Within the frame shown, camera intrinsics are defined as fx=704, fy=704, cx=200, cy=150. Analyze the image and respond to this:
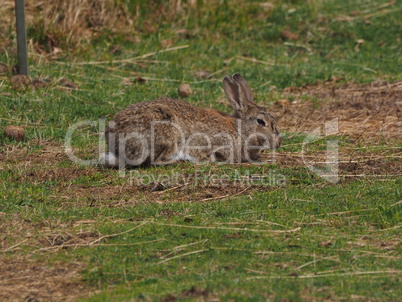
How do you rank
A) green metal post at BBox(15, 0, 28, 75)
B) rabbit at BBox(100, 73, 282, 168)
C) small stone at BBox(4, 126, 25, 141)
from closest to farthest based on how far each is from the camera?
1. rabbit at BBox(100, 73, 282, 168)
2. small stone at BBox(4, 126, 25, 141)
3. green metal post at BBox(15, 0, 28, 75)

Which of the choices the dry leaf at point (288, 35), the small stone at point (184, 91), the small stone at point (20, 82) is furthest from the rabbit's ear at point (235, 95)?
the dry leaf at point (288, 35)

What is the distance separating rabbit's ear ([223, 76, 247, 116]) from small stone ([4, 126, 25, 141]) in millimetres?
2292

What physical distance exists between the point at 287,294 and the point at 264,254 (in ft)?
A: 2.35

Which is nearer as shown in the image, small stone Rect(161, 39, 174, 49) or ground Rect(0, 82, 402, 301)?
ground Rect(0, 82, 402, 301)

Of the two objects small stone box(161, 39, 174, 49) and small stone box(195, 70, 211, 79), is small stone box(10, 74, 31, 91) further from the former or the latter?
small stone box(161, 39, 174, 49)

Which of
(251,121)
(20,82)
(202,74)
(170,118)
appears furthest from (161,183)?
(202,74)

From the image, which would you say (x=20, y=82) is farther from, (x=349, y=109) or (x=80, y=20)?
(x=349, y=109)

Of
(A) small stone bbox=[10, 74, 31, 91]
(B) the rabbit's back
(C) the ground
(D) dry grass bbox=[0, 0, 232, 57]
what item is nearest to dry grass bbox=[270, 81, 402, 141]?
(C) the ground

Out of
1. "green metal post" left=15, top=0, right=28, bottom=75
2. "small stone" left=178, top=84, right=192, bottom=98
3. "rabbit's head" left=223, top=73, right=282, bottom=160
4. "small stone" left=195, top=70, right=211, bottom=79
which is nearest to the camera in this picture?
"rabbit's head" left=223, top=73, right=282, bottom=160

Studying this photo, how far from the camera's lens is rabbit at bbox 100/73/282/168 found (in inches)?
273

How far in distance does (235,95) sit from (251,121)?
0.37 metres

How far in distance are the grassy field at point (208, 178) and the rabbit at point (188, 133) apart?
0.84ft

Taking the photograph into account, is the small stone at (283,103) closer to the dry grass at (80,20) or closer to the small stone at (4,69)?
the dry grass at (80,20)

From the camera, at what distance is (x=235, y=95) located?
7949 mm
